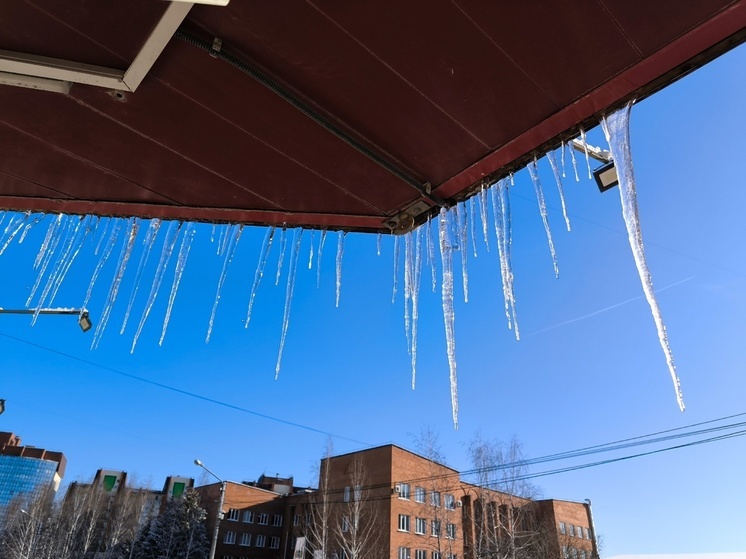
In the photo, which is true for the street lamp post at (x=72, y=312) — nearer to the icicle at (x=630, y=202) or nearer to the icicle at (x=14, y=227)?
the icicle at (x=14, y=227)

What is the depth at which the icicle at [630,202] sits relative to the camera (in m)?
2.36

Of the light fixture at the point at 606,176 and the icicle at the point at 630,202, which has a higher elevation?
the light fixture at the point at 606,176

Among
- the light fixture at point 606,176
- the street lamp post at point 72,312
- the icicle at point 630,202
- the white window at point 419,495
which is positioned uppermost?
the white window at point 419,495

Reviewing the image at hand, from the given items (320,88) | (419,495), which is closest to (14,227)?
(320,88)

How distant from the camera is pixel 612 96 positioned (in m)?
2.17

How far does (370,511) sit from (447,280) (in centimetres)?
3289

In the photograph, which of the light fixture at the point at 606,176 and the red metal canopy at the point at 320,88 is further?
the light fixture at the point at 606,176

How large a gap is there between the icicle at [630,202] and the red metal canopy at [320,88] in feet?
0.48

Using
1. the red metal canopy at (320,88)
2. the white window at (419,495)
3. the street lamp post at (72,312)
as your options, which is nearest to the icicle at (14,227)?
the red metal canopy at (320,88)

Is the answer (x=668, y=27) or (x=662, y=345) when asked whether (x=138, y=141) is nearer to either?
(x=668, y=27)

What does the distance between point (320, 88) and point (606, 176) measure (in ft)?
6.64

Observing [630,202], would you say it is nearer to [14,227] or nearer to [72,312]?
[14,227]

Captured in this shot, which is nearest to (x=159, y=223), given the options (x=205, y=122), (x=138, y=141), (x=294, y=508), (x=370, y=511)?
(x=138, y=141)

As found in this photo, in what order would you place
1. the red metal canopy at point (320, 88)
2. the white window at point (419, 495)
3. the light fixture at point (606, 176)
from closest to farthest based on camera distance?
the red metal canopy at point (320, 88)
the light fixture at point (606, 176)
the white window at point (419, 495)
